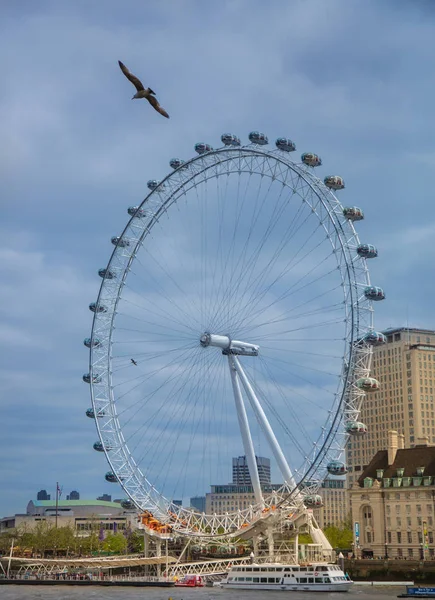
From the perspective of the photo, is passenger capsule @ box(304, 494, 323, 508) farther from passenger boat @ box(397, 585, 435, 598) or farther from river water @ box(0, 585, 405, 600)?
passenger boat @ box(397, 585, 435, 598)

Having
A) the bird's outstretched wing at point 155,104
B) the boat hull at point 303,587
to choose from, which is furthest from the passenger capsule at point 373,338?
the bird's outstretched wing at point 155,104

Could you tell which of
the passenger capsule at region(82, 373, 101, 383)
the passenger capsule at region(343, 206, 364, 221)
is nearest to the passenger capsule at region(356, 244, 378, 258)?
the passenger capsule at region(343, 206, 364, 221)

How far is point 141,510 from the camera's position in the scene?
4326 inches

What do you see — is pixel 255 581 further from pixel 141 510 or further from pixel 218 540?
pixel 141 510

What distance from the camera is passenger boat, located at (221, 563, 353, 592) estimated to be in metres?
88.9

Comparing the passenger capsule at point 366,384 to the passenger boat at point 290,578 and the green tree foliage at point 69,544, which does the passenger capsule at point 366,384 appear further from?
the green tree foliage at point 69,544

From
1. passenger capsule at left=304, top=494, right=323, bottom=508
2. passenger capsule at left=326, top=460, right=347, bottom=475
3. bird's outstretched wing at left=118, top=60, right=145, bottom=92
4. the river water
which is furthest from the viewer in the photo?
passenger capsule at left=304, top=494, right=323, bottom=508

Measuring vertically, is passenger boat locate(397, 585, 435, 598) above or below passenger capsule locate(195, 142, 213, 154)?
below

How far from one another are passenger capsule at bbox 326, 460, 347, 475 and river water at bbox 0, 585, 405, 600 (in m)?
10.9

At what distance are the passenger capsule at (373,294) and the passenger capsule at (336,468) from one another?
15721mm

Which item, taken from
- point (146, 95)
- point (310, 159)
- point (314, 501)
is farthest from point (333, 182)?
point (146, 95)

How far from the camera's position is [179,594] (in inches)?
3401

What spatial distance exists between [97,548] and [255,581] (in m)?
90.4

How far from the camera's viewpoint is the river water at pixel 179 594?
80438mm
